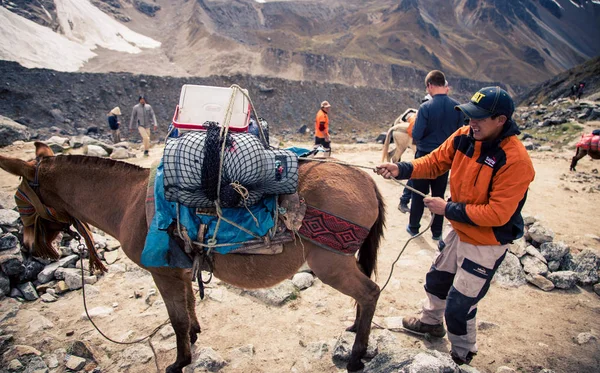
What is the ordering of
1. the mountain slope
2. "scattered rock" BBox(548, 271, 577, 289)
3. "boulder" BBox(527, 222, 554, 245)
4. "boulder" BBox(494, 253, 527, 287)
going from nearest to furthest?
"scattered rock" BBox(548, 271, 577, 289) → "boulder" BBox(494, 253, 527, 287) → "boulder" BBox(527, 222, 554, 245) → the mountain slope

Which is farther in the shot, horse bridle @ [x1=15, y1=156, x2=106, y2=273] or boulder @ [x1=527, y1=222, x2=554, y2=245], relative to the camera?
boulder @ [x1=527, y1=222, x2=554, y2=245]

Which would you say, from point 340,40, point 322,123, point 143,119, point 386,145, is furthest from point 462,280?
point 340,40

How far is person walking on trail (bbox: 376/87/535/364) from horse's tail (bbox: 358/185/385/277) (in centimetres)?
36

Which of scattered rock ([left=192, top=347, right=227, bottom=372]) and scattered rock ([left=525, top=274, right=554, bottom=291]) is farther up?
scattered rock ([left=525, top=274, right=554, bottom=291])

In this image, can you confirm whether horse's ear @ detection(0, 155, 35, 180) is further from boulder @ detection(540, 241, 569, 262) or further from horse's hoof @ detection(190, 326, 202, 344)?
boulder @ detection(540, 241, 569, 262)

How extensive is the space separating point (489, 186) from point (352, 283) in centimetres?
134

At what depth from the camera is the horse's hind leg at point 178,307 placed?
112 inches

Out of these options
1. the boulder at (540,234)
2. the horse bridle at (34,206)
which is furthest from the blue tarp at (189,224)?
the boulder at (540,234)

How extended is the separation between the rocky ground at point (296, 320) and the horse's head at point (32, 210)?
1.04 meters

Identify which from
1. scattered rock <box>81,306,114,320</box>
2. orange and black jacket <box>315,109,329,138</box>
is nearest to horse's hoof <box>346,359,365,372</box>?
scattered rock <box>81,306,114,320</box>

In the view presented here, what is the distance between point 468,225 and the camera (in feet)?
8.32

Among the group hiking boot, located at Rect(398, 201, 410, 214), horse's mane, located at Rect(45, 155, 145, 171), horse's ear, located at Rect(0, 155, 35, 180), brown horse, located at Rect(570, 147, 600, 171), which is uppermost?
brown horse, located at Rect(570, 147, 600, 171)

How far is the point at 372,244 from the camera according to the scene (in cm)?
304

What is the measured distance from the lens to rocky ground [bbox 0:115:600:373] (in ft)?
9.94
